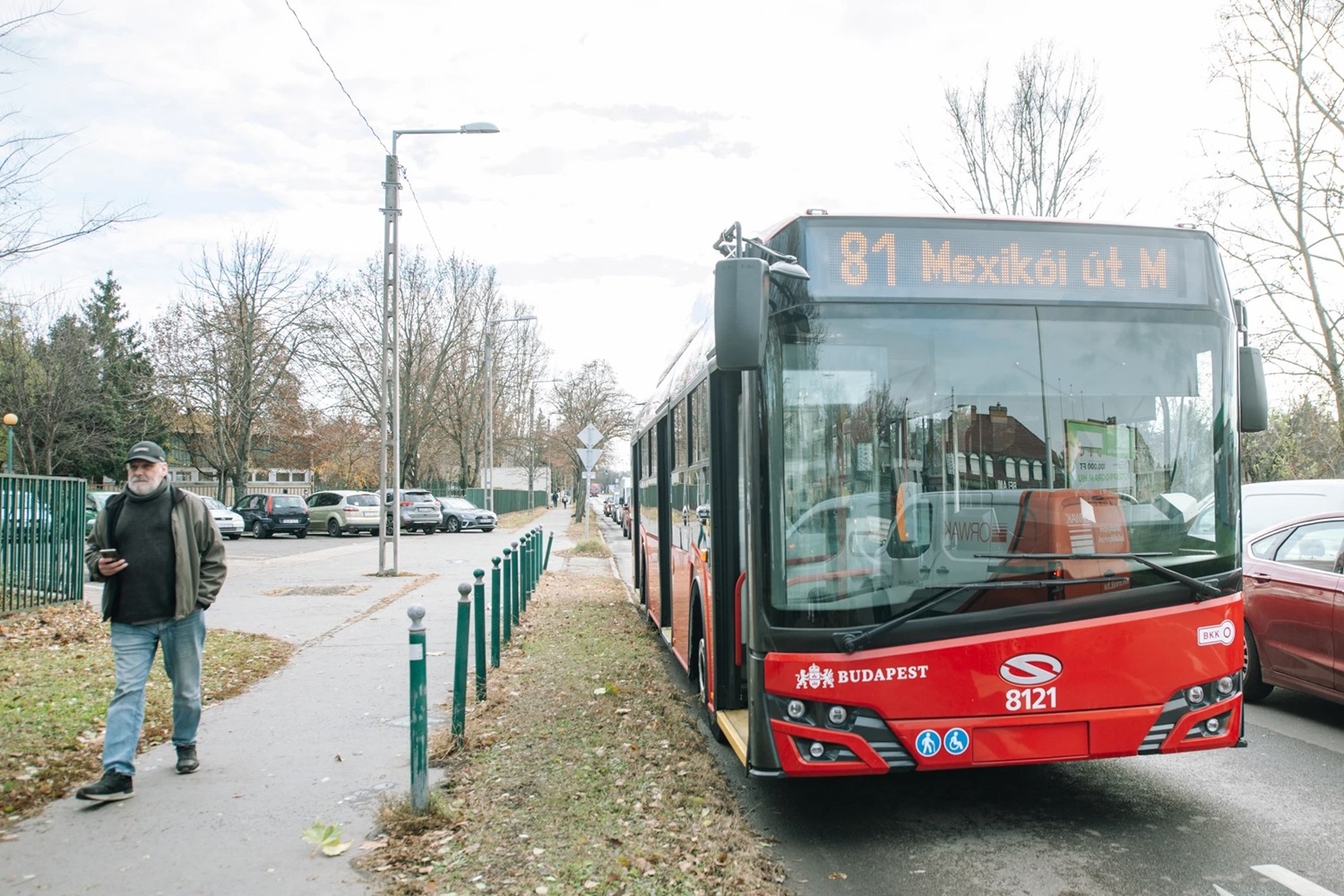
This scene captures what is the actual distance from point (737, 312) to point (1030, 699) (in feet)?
7.14

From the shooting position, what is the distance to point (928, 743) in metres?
4.75

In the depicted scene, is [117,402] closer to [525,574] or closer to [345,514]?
[345,514]

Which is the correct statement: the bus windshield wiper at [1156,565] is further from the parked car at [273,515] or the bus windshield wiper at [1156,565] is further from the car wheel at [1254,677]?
the parked car at [273,515]

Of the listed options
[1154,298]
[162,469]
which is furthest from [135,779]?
[1154,298]

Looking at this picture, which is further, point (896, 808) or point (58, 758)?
point (58, 758)

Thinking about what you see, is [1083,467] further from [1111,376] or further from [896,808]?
[896,808]

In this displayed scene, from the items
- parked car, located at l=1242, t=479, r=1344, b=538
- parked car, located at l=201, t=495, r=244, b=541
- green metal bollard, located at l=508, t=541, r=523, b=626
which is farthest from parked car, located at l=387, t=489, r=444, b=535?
parked car, located at l=1242, t=479, r=1344, b=538

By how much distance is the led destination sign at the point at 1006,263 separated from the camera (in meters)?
5.05

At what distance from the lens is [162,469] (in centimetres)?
608

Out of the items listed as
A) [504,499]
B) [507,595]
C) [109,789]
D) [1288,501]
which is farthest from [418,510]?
[109,789]

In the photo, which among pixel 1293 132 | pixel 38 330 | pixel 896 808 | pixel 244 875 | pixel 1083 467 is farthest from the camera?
pixel 38 330

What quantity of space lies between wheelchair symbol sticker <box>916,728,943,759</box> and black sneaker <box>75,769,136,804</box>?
413 centimetres

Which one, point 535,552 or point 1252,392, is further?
point 535,552

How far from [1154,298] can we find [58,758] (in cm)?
667
